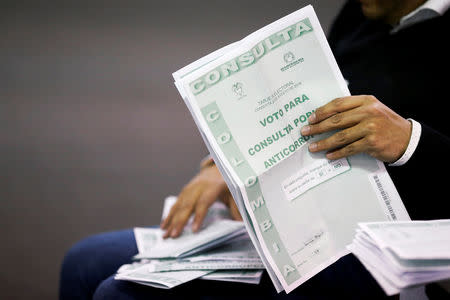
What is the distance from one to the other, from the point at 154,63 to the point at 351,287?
1257 millimetres

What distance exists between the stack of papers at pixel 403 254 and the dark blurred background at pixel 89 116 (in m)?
1.20

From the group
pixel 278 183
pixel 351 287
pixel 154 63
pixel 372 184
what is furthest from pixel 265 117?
pixel 154 63

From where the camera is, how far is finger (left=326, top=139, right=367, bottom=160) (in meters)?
0.63

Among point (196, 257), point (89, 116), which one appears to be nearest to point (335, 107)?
point (196, 257)

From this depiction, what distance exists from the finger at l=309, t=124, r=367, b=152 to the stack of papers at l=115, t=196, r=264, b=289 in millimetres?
249

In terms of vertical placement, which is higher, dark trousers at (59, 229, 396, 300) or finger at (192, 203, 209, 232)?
finger at (192, 203, 209, 232)

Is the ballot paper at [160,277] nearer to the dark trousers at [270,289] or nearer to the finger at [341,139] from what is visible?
the dark trousers at [270,289]

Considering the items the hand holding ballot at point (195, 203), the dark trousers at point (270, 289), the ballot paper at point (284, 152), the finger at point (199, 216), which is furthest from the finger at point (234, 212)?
the ballot paper at point (284, 152)

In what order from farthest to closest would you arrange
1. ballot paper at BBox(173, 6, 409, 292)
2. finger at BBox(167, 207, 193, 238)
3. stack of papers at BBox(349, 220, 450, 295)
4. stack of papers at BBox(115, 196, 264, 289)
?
finger at BBox(167, 207, 193, 238) → stack of papers at BBox(115, 196, 264, 289) → ballot paper at BBox(173, 6, 409, 292) → stack of papers at BBox(349, 220, 450, 295)

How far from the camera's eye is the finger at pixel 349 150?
2.06 ft

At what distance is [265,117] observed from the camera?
63 cm

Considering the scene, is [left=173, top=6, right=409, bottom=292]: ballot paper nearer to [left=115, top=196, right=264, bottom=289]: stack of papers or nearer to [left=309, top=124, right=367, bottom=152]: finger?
[left=309, top=124, right=367, bottom=152]: finger

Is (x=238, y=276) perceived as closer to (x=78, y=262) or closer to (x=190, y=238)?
(x=190, y=238)

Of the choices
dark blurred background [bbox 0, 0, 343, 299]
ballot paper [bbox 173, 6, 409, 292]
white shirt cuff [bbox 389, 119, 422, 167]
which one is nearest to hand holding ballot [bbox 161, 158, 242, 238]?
ballot paper [bbox 173, 6, 409, 292]
